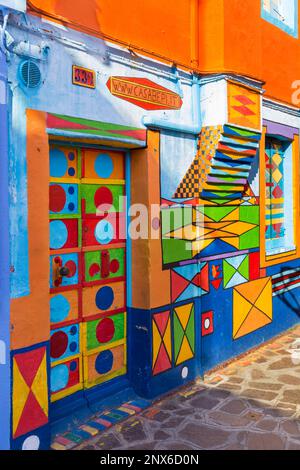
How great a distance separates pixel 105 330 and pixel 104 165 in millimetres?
1576

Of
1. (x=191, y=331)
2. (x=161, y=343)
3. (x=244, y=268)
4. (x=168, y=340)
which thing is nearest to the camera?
(x=161, y=343)

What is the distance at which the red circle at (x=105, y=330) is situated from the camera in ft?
15.2

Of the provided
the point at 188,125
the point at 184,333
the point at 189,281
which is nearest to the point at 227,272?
the point at 189,281

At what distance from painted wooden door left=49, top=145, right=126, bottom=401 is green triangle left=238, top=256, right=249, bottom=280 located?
6.47 feet

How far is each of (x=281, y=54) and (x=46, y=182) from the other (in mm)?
4920

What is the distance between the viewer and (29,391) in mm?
3588

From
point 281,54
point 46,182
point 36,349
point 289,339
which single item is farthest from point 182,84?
point 289,339

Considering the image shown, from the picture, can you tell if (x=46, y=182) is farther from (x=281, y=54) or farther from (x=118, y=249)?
(x=281, y=54)

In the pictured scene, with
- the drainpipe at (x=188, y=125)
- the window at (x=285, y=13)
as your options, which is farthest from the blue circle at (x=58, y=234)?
the window at (x=285, y=13)

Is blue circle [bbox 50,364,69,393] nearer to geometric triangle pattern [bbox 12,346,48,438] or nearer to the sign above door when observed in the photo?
geometric triangle pattern [bbox 12,346,48,438]

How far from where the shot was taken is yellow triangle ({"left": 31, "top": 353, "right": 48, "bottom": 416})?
364cm

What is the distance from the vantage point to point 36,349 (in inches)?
143

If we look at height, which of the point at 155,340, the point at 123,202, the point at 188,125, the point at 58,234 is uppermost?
the point at 188,125

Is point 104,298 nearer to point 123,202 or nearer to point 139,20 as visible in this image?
point 123,202
